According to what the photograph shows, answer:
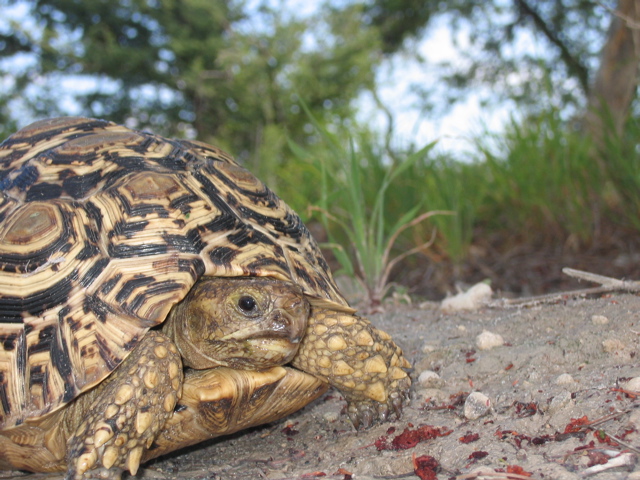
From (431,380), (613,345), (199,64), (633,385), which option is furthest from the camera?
(199,64)

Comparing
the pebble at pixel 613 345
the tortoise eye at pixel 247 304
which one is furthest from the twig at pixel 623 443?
the tortoise eye at pixel 247 304

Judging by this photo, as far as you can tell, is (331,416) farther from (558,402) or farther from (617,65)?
(617,65)

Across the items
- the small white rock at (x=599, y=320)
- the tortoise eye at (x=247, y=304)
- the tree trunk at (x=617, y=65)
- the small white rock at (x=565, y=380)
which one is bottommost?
the small white rock at (x=565, y=380)

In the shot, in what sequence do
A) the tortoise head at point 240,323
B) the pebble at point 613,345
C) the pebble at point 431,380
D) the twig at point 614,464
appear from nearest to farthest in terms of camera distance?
1. the twig at point 614,464
2. the tortoise head at point 240,323
3. the pebble at point 613,345
4. the pebble at point 431,380

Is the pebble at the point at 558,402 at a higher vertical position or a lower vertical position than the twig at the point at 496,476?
higher

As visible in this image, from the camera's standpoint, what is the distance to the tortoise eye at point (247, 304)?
4.91 feet

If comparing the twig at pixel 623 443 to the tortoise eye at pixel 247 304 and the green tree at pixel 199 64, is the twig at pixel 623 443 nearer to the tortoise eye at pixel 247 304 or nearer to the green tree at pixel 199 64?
the tortoise eye at pixel 247 304

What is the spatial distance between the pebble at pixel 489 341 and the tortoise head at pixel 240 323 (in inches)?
28.9

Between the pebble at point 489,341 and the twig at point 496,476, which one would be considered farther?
the pebble at point 489,341

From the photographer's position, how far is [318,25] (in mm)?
9828

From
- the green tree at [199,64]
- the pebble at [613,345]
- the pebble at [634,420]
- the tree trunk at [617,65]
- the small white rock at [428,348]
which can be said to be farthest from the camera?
the green tree at [199,64]

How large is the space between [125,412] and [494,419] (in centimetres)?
96

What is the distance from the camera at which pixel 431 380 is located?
1.87 meters

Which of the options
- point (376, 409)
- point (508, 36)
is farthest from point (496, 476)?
point (508, 36)
